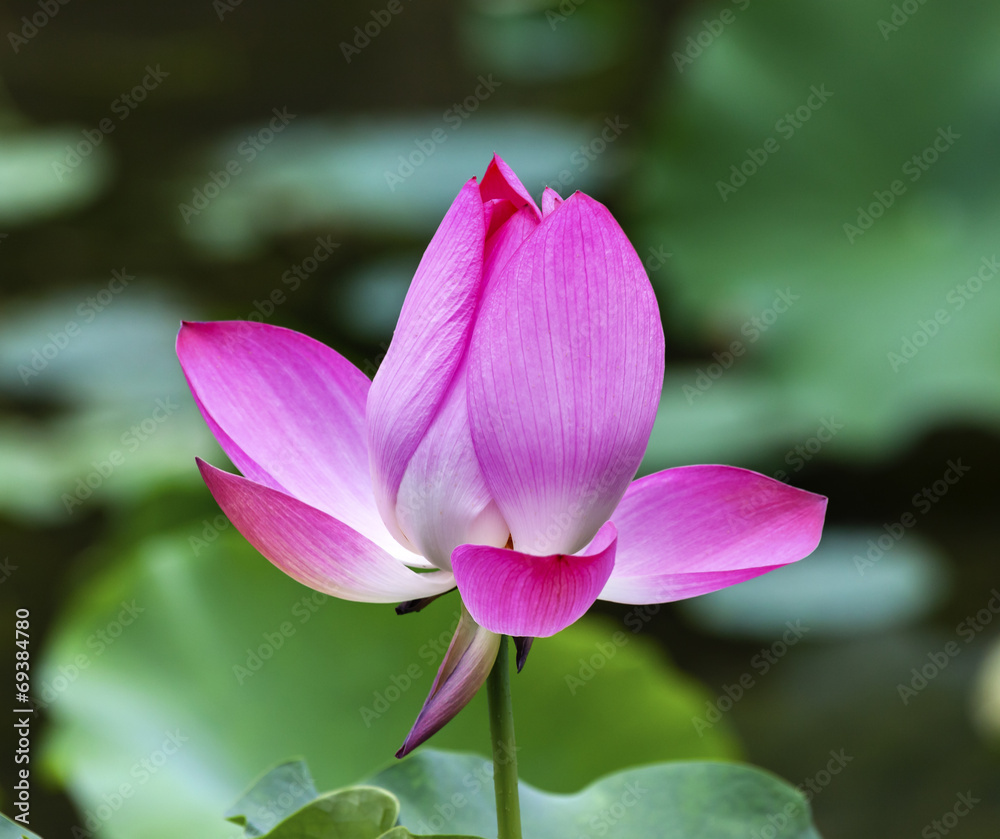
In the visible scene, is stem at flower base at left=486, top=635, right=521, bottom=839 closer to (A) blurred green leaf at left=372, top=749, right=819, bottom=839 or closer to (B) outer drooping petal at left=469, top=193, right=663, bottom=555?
(B) outer drooping petal at left=469, top=193, right=663, bottom=555

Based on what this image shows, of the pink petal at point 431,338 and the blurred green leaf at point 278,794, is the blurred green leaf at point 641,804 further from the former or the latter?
the pink petal at point 431,338

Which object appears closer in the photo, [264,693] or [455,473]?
[455,473]

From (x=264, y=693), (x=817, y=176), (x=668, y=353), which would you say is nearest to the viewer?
(x=264, y=693)

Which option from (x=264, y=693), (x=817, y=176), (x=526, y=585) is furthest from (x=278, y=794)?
(x=817, y=176)

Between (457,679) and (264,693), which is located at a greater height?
(457,679)

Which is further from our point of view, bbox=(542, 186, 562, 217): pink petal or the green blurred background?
the green blurred background

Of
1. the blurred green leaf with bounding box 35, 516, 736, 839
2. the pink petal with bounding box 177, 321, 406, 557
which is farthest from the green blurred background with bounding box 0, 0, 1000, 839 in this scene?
the pink petal with bounding box 177, 321, 406, 557

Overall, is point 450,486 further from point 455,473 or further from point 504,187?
point 504,187

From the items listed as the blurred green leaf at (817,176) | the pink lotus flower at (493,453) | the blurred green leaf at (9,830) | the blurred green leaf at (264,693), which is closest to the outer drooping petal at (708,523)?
the pink lotus flower at (493,453)
